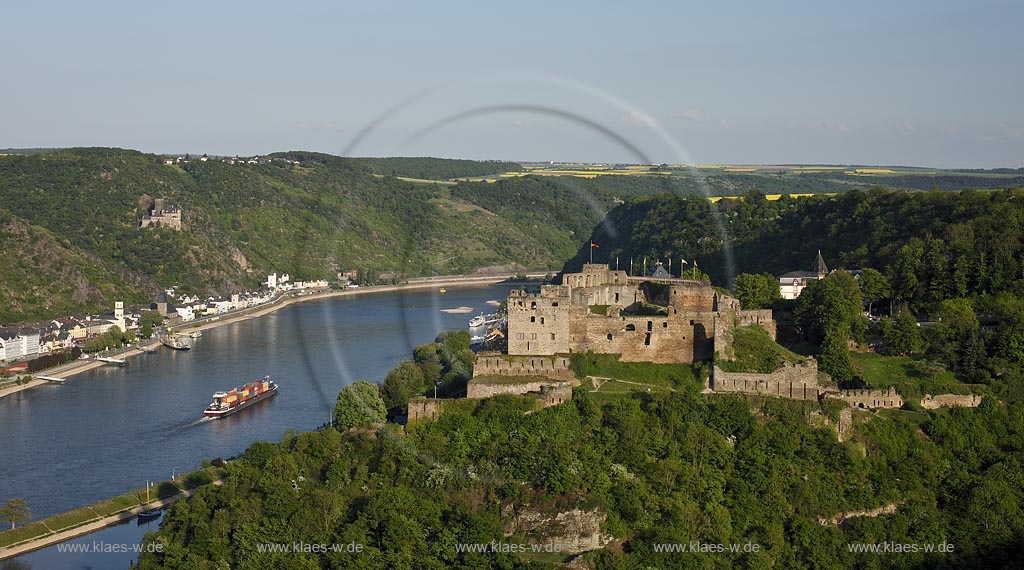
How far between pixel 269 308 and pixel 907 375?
55.7 m

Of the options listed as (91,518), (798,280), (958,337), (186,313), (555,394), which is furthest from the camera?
(186,313)

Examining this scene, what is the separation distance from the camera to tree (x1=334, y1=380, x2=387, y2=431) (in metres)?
29.8

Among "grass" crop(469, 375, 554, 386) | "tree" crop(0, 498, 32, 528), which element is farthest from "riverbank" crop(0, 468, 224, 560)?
"grass" crop(469, 375, 554, 386)

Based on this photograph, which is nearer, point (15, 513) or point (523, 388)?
point (523, 388)

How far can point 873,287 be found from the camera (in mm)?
36375

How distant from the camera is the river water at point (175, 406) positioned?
34.6 meters

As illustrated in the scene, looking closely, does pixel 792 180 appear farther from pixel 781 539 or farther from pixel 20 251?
pixel 781 539

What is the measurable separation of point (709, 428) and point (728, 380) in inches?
64.6

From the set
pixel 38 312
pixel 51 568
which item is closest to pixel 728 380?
pixel 51 568

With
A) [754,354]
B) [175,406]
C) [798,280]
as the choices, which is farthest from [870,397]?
[175,406]

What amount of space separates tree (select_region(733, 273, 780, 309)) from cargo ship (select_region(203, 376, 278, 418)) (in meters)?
18.3

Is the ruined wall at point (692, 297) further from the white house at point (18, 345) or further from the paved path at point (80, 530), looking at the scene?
the white house at point (18, 345)

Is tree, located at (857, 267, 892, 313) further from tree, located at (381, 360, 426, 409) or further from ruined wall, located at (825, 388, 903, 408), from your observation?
tree, located at (381, 360, 426, 409)

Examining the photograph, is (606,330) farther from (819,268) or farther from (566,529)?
(819,268)
